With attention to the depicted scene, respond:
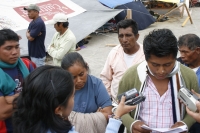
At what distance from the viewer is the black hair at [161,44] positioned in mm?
1774

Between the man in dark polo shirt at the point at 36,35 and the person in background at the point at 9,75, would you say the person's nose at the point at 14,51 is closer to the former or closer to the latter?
the person in background at the point at 9,75

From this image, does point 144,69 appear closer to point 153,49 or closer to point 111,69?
point 153,49

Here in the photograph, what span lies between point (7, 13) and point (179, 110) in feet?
23.4

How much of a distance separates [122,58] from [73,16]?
6.16 m

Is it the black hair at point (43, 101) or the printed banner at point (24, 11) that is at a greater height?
the black hair at point (43, 101)

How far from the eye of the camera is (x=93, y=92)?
217 centimetres

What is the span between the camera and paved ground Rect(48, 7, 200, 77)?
7.18 metres

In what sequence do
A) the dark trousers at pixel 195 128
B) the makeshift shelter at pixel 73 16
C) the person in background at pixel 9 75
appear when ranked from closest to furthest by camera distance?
1. the person in background at pixel 9 75
2. the dark trousers at pixel 195 128
3. the makeshift shelter at pixel 73 16

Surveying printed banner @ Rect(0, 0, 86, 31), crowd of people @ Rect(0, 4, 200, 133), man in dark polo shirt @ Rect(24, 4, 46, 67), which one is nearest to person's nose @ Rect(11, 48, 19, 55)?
crowd of people @ Rect(0, 4, 200, 133)

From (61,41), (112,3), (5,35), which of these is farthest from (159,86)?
(112,3)

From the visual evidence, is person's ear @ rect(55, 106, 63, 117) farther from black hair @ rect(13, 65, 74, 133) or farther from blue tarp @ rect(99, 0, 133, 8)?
blue tarp @ rect(99, 0, 133, 8)

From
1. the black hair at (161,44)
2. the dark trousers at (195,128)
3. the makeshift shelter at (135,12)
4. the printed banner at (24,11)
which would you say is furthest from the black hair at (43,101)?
the makeshift shelter at (135,12)

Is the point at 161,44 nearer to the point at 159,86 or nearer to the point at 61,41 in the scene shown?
the point at 159,86

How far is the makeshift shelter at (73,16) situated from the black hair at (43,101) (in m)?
5.48
